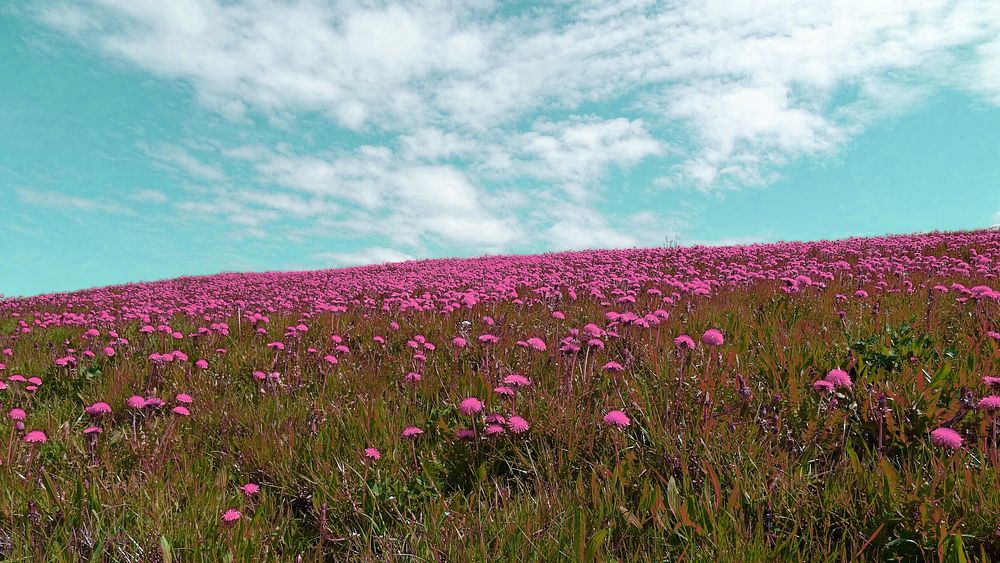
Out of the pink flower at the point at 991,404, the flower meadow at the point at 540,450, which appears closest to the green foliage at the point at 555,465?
the flower meadow at the point at 540,450

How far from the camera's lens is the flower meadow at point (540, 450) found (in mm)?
2338

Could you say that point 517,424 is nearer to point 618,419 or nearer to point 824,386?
point 618,419

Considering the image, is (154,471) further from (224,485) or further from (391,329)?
(391,329)

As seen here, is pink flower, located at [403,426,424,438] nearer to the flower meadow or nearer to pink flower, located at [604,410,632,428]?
the flower meadow

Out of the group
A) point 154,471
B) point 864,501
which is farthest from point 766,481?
point 154,471

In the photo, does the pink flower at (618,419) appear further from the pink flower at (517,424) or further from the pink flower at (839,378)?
the pink flower at (839,378)

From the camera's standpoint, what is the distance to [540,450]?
308 centimetres

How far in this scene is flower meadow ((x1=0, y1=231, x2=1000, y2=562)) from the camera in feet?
7.67

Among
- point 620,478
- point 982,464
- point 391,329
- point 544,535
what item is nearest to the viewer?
point 544,535

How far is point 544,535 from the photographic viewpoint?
2309 mm

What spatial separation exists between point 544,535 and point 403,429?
143 cm

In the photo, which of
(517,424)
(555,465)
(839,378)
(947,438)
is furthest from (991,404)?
(517,424)

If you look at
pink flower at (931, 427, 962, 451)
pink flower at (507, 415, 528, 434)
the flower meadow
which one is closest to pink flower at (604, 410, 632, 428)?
the flower meadow

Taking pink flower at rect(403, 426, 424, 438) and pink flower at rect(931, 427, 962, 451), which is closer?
pink flower at rect(931, 427, 962, 451)
